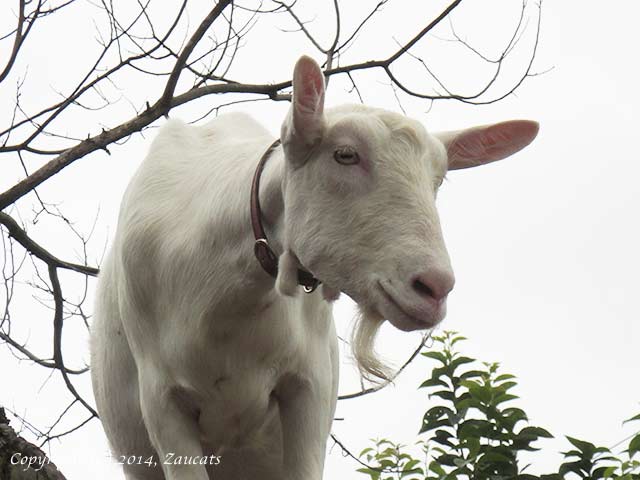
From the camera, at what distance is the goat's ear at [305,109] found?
3.79 metres

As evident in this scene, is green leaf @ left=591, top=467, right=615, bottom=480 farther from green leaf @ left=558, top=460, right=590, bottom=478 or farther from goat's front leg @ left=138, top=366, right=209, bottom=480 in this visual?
goat's front leg @ left=138, top=366, right=209, bottom=480

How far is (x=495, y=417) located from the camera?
4.59 metres

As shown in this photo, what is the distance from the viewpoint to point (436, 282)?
356 centimetres

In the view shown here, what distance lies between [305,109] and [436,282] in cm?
66

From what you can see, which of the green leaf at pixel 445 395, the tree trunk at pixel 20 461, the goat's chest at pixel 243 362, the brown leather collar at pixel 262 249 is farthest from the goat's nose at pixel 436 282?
the green leaf at pixel 445 395

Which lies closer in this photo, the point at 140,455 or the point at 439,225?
the point at 439,225

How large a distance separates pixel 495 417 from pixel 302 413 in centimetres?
66

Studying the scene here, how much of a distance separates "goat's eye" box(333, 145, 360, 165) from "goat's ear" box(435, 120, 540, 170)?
19.3 inches

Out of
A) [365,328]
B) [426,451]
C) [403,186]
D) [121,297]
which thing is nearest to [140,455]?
[121,297]

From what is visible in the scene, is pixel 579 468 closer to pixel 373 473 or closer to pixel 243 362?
pixel 373 473

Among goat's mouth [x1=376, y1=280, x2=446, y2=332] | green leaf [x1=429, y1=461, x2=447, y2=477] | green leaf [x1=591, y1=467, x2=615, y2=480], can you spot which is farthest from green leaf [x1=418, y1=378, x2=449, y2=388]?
goat's mouth [x1=376, y1=280, x2=446, y2=332]

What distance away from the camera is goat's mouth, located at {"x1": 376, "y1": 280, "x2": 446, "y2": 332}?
3.59 m

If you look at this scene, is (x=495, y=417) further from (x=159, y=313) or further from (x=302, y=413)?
(x=159, y=313)

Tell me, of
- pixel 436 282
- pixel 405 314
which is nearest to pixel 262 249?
pixel 405 314
